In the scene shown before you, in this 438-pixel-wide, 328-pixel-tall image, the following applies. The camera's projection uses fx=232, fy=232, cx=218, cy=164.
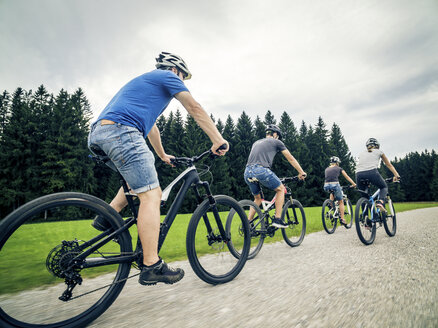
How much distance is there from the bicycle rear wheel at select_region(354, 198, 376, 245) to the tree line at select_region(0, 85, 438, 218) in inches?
629

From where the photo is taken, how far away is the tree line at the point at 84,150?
30375mm

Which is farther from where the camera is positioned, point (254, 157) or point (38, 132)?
point (38, 132)

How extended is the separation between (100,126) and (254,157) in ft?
10.2

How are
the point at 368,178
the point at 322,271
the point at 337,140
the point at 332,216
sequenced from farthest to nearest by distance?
the point at 337,140 < the point at 332,216 < the point at 368,178 < the point at 322,271

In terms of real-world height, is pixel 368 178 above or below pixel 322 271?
above

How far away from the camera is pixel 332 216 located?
7.39 meters

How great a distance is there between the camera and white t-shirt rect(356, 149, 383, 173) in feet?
17.9

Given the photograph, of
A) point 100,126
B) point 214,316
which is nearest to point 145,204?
point 100,126

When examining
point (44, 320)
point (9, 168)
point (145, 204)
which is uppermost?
point (9, 168)

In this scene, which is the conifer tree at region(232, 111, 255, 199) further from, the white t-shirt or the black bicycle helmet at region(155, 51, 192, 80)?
the black bicycle helmet at region(155, 51, 192, 80)

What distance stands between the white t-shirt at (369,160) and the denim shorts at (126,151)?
540cm

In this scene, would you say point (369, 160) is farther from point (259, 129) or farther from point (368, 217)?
point (259, 129)

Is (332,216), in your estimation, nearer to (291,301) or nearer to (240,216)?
(240,216)

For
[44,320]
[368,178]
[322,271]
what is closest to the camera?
[44,320]
